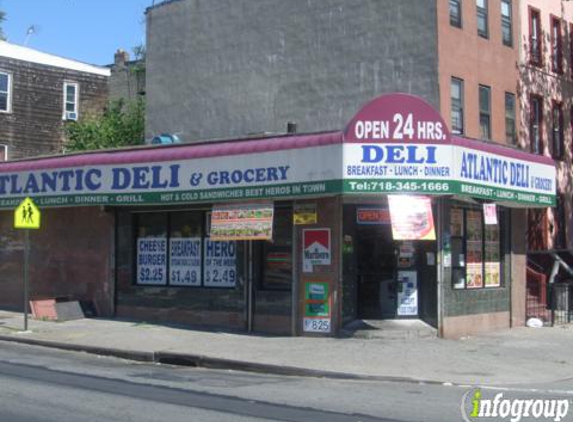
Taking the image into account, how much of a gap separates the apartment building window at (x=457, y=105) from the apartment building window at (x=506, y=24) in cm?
293

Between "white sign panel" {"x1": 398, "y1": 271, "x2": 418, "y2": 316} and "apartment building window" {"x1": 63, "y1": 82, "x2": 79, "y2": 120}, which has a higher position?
"apartment building window" {"x1": 63, "y1": 82, "x2": 79, "y2": 120}

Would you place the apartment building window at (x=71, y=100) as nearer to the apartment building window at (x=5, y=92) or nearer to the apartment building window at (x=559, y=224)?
the apartment building window at (x=5, y=92)

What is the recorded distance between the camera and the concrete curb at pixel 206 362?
44.0ft

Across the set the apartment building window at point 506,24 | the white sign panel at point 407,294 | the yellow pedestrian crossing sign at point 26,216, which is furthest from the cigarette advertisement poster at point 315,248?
the apartment building window at point 506,24

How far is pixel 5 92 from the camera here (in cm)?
3416

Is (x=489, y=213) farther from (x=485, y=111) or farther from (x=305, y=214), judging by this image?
(x=485, y=111)

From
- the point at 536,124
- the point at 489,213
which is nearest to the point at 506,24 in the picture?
the point at 536,124

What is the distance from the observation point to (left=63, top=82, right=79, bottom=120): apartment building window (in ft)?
121

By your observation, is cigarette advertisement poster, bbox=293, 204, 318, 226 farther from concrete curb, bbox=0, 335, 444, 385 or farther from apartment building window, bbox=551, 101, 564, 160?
apartment building window, bbox=551, 101, 564, 160

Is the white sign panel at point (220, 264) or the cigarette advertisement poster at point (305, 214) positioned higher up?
the cigarette advertisement poster at point (305, 214)

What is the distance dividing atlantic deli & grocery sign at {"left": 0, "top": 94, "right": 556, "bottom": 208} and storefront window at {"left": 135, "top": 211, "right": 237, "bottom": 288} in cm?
115

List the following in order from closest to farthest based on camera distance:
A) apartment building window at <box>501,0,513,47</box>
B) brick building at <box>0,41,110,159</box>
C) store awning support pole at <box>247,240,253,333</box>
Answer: store awning support pole at <box>247,240,253,333</box> → apartment building window at <box>501,0,513,47</box> → brick building at <box>0,41,110,159</box>

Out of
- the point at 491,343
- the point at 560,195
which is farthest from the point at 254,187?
the point at 560,195

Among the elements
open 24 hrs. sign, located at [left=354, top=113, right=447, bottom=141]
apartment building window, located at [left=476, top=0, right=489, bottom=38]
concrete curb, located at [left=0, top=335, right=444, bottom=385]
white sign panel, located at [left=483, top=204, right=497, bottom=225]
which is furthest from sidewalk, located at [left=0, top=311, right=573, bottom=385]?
apartment building window, located at [left=476, top=0, right=489, bottom=38]
